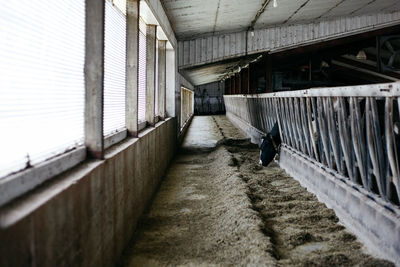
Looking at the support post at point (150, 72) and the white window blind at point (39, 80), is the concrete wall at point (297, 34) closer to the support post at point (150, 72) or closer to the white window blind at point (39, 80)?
the support post at point (150, 72)

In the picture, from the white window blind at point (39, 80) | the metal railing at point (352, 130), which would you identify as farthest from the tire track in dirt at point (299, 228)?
the white window blind at point (39, 80)

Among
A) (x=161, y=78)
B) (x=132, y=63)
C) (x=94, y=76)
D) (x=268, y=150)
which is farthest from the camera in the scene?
(x=161, y=78)

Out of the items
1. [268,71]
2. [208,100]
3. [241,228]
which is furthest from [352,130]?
[208,100]

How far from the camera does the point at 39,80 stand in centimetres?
191

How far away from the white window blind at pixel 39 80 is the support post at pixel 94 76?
4 centimetres

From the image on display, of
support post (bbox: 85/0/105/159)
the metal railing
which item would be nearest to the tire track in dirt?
the metal railing

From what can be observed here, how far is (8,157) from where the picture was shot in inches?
64.6

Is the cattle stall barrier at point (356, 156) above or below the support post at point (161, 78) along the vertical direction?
below

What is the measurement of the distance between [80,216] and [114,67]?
1852mm

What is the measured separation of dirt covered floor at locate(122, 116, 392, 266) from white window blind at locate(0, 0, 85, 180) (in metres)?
1.31

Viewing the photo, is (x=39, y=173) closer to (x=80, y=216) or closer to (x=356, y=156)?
(x=80, y=216)

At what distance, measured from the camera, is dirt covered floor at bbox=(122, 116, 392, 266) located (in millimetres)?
2955

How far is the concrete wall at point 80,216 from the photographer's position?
1432mm

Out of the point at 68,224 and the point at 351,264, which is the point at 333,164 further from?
the point at 68,224
